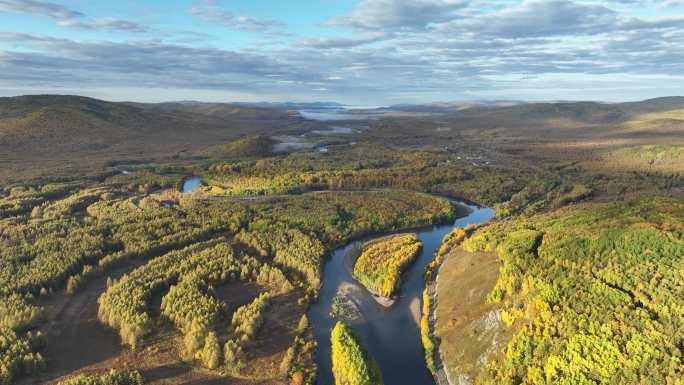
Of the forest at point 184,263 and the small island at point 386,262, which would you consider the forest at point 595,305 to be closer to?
the small island at point 386,262

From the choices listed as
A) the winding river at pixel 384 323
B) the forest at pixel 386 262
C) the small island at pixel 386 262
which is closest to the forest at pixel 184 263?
the winding river at pixel 384 323

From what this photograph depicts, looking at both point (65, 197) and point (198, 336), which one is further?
point (65, 197)

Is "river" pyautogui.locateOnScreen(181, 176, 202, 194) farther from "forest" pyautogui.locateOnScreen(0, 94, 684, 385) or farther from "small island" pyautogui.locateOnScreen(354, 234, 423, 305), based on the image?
"small island" pyautogui.locateOnScreen(354, 234, 423, 305)

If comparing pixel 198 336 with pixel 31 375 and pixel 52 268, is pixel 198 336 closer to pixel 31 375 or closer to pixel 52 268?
pixel 31 375

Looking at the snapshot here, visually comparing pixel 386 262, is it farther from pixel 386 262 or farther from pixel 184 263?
pixel 184 263

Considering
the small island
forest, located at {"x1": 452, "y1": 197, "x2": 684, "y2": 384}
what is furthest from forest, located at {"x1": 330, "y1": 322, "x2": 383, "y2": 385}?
the small island

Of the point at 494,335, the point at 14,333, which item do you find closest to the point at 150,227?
the point at 14,333

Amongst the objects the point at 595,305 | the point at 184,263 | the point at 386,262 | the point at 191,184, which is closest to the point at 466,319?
the point at 595,305
